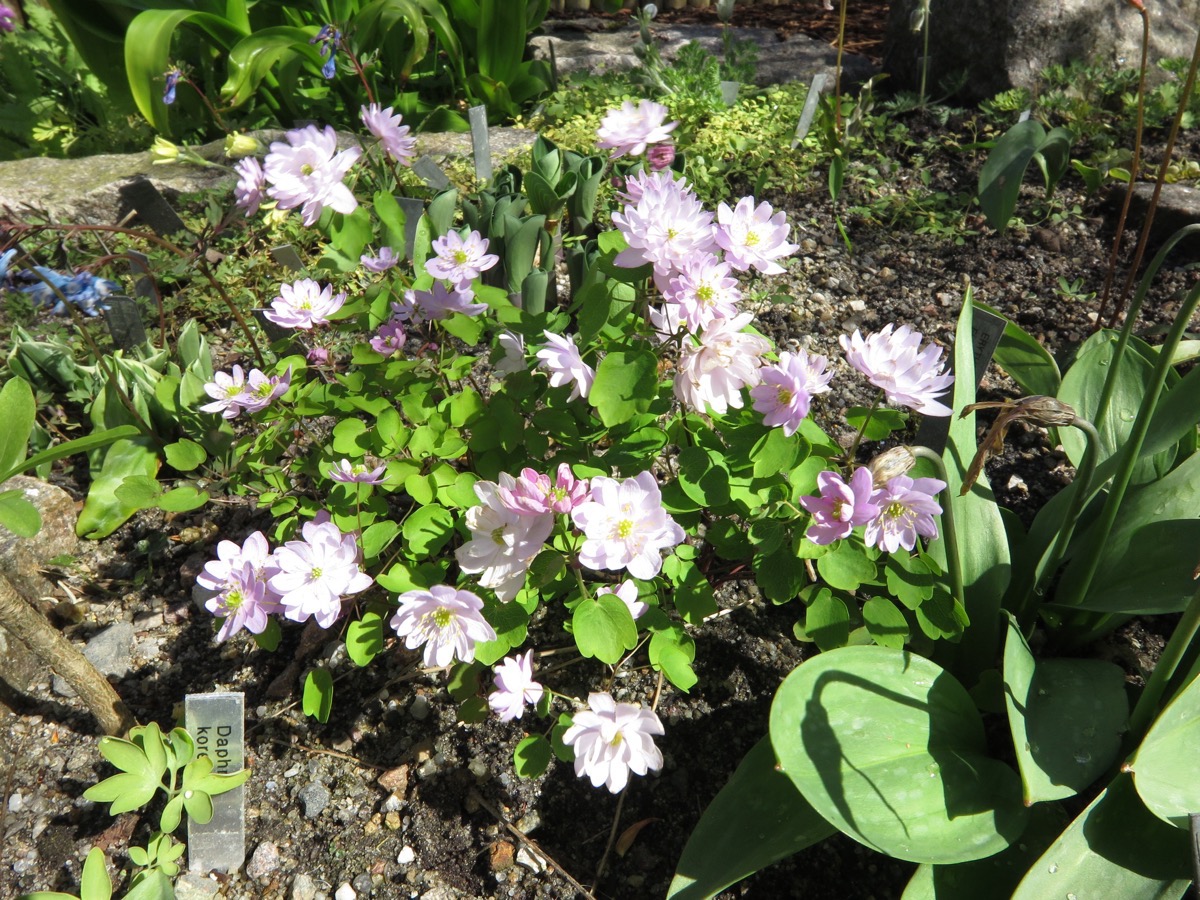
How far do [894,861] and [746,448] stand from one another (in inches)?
30.0

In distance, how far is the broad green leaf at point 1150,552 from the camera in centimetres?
126

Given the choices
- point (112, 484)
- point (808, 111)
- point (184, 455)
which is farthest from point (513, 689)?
point (808, 111)

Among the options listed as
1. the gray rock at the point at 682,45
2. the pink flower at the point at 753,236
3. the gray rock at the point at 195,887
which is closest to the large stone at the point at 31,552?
the gray rock at the point at 195,887

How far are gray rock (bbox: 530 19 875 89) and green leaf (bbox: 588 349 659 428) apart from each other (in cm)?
297

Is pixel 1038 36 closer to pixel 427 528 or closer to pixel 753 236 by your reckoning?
pixel 753 236

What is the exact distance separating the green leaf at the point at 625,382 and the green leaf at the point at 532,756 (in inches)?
20.0

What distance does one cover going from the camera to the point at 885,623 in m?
1.26

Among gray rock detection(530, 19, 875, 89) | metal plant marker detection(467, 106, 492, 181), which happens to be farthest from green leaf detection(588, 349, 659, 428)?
gray rock detection(530, 19, 875, 89)

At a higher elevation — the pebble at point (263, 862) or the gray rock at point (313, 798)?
the gray rock at point (313, 798)

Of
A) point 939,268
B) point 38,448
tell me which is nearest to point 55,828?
point 38,448

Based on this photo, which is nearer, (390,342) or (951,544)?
(951,544)

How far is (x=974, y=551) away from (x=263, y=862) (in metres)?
1.35

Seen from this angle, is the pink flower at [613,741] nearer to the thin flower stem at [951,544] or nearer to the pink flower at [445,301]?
the thin flower stem at [951,544]

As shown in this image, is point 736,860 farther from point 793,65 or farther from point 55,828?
point 793,65
